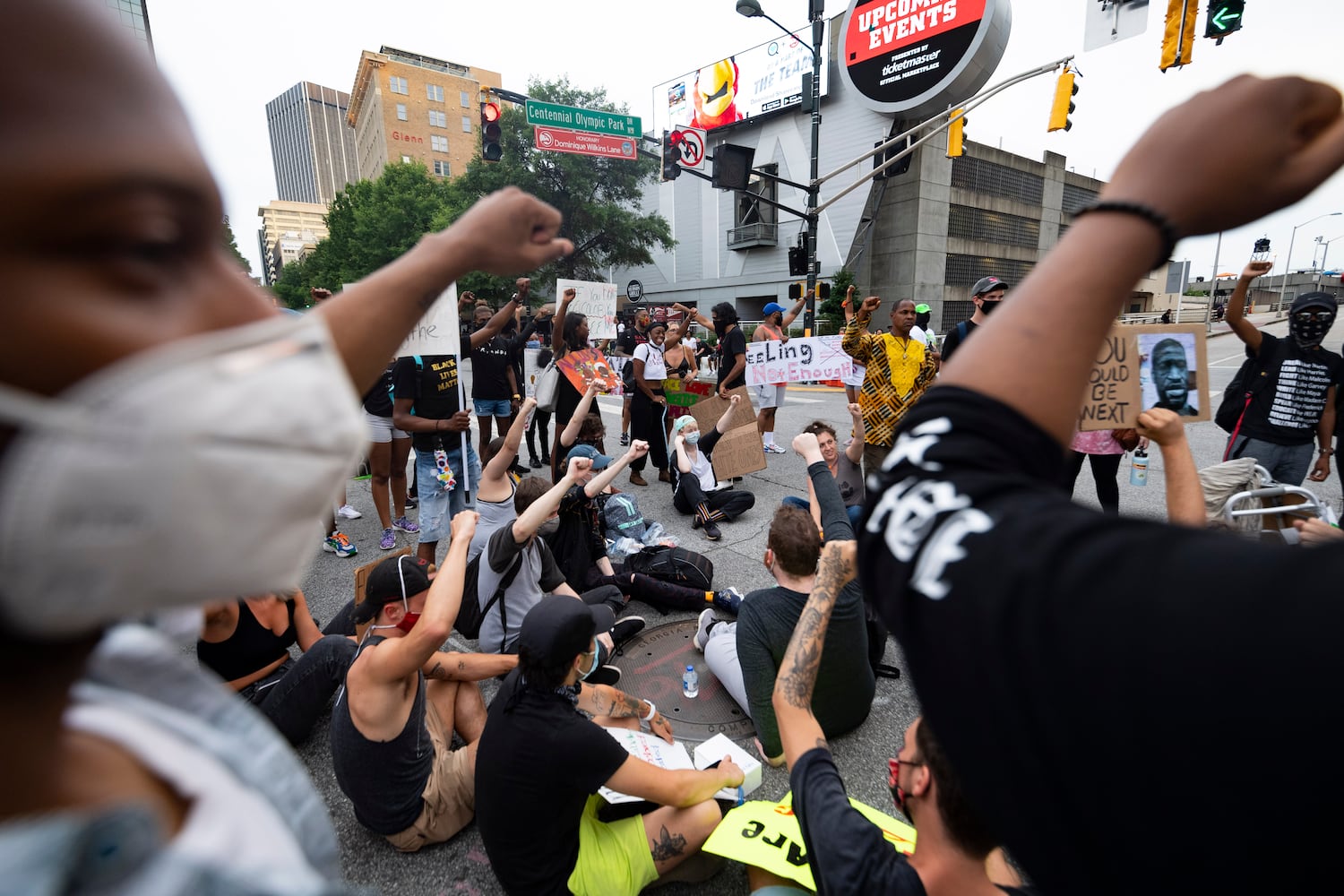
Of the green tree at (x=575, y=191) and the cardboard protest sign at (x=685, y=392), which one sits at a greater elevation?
the green tree at (x=575, y=191)

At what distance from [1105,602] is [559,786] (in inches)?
86.2

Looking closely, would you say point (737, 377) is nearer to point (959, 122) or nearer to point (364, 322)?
point (364, 322)

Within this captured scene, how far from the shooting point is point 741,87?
3306 centimetres

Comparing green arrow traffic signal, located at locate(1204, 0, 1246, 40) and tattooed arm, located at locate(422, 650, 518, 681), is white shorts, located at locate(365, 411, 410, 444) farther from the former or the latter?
green arrow traffic signal, located at locate(1204, 0, 1246, 40)

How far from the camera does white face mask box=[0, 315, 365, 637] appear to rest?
41 centimetres

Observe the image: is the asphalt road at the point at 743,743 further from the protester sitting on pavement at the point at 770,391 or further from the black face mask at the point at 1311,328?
the black face mask at the point at 1311,328

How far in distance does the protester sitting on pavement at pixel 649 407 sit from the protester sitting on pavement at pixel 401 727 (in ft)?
16.3

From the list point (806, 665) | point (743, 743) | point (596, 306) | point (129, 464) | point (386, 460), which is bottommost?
point (743, 743)

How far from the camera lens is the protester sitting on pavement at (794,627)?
2.95 metres

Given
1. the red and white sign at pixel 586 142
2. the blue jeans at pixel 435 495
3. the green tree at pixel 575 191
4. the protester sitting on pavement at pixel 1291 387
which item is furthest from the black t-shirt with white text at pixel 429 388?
the green tree at pixel 575 191

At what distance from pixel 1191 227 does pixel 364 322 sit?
1.01 meters

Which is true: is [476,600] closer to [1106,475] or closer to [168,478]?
[168,478]

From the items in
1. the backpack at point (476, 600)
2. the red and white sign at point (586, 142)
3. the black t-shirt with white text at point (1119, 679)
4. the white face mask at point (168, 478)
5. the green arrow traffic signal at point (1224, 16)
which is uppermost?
the red and white sign at point (586, 142)

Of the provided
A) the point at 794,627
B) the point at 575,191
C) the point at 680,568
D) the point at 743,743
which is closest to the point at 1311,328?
the point at 794,627
